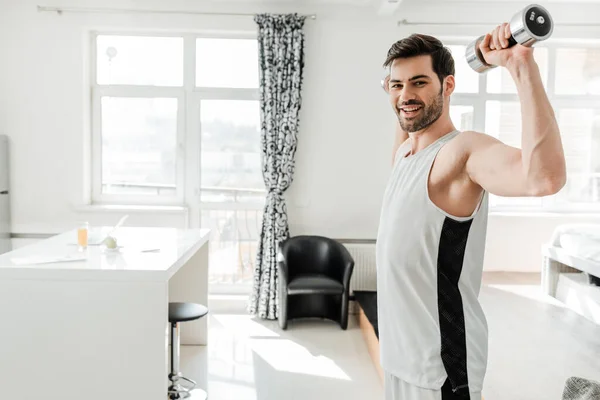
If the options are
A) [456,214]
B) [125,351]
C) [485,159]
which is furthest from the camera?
[125,351]

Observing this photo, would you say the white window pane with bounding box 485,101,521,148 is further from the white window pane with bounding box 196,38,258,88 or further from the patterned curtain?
the white window pane with bounding box 196,38,258,88

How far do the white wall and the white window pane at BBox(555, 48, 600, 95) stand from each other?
835 mm

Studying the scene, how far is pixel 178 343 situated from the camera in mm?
3254

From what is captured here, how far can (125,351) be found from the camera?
2652mm

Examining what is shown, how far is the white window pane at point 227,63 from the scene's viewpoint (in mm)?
5359

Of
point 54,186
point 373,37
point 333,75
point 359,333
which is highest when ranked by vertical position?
Answer: point 373,37

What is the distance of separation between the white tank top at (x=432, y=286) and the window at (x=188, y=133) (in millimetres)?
4090

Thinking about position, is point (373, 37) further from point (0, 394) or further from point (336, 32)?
point (0, 394)

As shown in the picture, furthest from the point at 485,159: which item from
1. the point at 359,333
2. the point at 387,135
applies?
the point at 387,135

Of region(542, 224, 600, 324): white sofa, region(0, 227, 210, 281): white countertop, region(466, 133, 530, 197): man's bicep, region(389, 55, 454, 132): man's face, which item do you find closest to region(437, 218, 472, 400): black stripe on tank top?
region(466, 133, 530, 197): man's bicep

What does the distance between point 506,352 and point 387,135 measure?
7.30 feet

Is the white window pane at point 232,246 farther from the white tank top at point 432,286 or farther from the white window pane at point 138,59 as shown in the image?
the white tank top at point 432,286

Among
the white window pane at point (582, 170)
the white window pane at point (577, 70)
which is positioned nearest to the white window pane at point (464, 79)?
the white window pane at point (577, 70)

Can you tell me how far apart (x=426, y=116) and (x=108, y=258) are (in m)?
2.14
